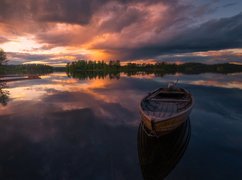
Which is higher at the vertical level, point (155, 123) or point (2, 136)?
point (155, 123)

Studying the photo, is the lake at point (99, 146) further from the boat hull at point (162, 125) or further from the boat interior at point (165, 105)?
the boat interior at point (165, 105)

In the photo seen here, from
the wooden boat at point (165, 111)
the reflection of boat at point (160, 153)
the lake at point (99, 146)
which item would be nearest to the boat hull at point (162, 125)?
the wooden boat at point (165, 111)

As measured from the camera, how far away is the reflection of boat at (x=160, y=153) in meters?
10.3

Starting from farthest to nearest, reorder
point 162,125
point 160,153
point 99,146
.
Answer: point 99,146, point 160,153, point 162,125

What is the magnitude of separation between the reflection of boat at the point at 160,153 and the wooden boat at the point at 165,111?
5.74ft

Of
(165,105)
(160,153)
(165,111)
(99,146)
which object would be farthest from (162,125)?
(165,105)

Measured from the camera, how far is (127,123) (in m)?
18.8

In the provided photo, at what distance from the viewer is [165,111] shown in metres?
14.9

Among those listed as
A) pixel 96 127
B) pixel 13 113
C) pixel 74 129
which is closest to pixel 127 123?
pixel 96 127

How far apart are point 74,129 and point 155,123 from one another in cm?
981

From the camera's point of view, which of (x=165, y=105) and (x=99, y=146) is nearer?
(x=99, y=146)

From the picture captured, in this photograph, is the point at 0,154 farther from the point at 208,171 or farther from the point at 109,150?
the point at 208,171

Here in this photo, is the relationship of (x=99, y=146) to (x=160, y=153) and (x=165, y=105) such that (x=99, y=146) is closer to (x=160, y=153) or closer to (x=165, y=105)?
(x=160, y=153)

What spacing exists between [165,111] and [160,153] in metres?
4.08
